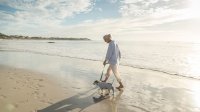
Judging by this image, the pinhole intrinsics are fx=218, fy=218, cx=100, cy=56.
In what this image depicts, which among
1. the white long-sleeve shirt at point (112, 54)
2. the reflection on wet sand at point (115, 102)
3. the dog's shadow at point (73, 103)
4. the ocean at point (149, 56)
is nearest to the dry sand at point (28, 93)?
the dog's shadow at point (73, 103)

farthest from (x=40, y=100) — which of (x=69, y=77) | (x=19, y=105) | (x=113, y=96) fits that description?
(x=69, y=77)

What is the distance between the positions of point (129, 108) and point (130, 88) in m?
2.90

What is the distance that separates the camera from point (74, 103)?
780 cm

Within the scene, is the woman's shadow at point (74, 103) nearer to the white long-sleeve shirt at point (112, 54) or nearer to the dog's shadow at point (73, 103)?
the dog's shadow at point (73, 103)

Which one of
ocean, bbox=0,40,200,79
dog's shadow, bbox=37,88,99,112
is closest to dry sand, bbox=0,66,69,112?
dog's shadow, bbox=37,88,99,112

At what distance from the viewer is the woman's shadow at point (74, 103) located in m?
7.17

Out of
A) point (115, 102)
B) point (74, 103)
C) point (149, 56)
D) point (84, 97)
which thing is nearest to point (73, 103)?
point (74, 103)

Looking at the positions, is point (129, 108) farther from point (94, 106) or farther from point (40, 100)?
point (40, 100)

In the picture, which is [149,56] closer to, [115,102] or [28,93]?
[115,102]

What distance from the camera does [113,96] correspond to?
8.46 metres

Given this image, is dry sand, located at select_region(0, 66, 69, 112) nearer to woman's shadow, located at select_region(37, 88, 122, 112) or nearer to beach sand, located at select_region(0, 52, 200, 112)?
beach sand, located at select_region(0, 52, 200, 112)

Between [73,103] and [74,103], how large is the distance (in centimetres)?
4

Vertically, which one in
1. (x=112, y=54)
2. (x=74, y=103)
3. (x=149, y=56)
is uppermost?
(x=112, y=54)

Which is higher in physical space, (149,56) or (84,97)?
(149,56)
